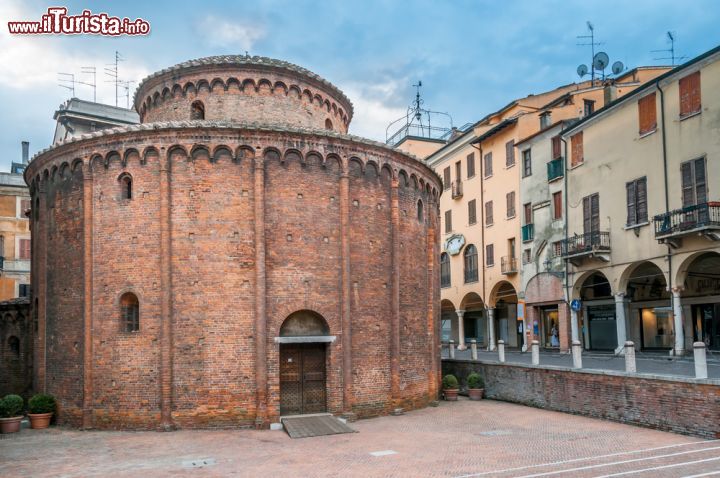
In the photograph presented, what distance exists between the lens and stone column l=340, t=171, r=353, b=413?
1917cm

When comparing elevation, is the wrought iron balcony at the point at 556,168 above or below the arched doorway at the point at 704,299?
above

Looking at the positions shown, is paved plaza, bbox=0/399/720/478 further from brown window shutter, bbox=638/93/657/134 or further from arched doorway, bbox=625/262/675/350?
arched doorway, bbox=625/262/675/350

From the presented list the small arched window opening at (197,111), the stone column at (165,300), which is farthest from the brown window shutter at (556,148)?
the stone column at (165,300)

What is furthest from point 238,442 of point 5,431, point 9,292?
point 9,292

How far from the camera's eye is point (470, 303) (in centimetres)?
4350

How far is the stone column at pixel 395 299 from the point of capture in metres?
20.3

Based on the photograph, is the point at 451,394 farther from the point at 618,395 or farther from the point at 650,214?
the point at 650,214

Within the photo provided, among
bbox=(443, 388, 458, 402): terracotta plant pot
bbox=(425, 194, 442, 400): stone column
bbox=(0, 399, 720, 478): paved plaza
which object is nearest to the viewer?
bbox=(0, 399, 720, 478): paved plaza

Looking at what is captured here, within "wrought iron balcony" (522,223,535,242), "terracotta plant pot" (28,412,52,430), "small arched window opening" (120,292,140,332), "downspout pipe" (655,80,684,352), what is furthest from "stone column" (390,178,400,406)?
"wrought iron balcony" (522,223,535,242)

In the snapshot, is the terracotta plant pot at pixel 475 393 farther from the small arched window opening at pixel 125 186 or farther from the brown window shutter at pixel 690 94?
the small arched window opening at pixel 125 186

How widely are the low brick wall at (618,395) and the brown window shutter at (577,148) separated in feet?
39.2

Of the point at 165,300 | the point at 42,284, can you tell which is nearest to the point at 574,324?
the point at 165,300

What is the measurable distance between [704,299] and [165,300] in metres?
22.8

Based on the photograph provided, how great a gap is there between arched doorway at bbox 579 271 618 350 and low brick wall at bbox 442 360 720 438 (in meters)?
10.7
